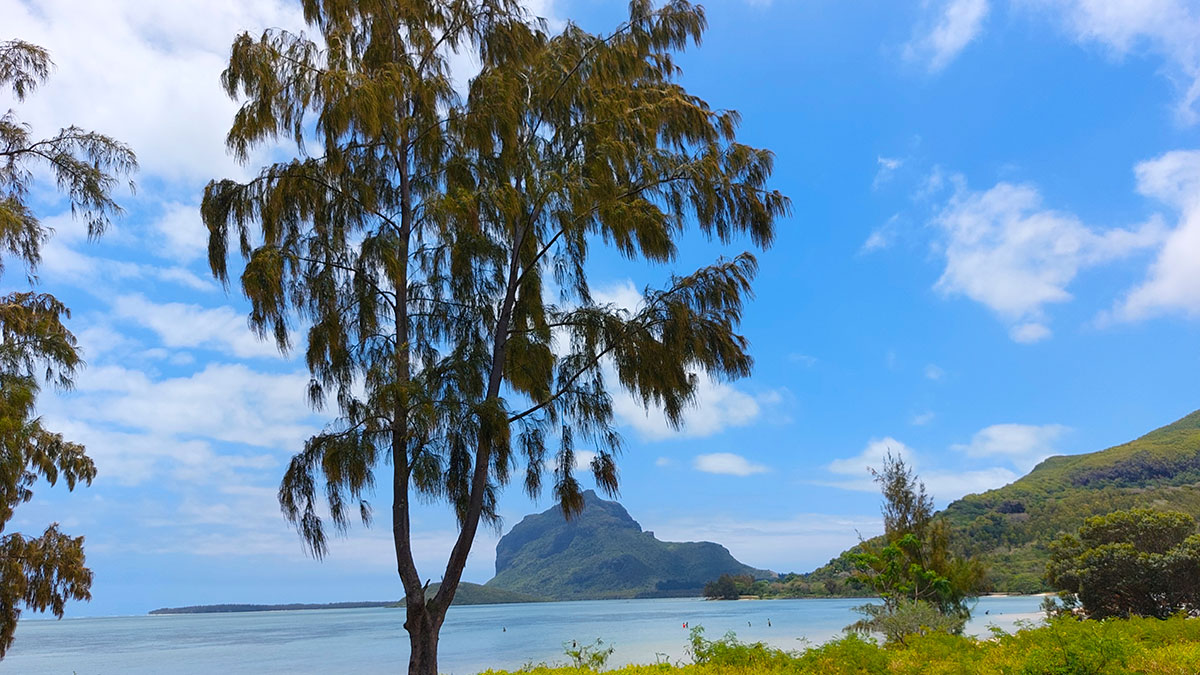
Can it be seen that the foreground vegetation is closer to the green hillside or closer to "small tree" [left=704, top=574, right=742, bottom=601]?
the green hillside

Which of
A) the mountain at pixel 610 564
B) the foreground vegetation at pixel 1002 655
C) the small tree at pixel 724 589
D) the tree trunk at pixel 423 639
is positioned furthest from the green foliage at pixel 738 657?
the mountain at pixel 610 564

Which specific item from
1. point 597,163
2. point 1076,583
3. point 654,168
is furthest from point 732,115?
point 1076,583

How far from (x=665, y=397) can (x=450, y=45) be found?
16.4 feet

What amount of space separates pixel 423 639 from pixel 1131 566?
905 inches

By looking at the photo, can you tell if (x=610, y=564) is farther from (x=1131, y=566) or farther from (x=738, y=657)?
(x=738, y=657)

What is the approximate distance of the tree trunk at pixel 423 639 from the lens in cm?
820

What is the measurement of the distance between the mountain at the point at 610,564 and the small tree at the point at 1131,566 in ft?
427

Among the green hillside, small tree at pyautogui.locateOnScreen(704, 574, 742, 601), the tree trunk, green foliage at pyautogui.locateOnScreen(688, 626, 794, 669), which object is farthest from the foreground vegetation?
small tree at pyautogui.locateOnScreen(704, 574, 742, 601)

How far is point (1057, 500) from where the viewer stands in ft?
341

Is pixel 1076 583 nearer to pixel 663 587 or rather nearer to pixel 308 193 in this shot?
pixel 308 193

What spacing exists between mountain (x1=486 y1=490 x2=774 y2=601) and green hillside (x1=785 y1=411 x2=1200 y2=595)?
2626 cm

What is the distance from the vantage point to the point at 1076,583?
81.7ft

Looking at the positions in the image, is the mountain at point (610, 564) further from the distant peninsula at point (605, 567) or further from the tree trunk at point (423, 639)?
the tree trunk at point (423, 639)

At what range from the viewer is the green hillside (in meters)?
80.1
